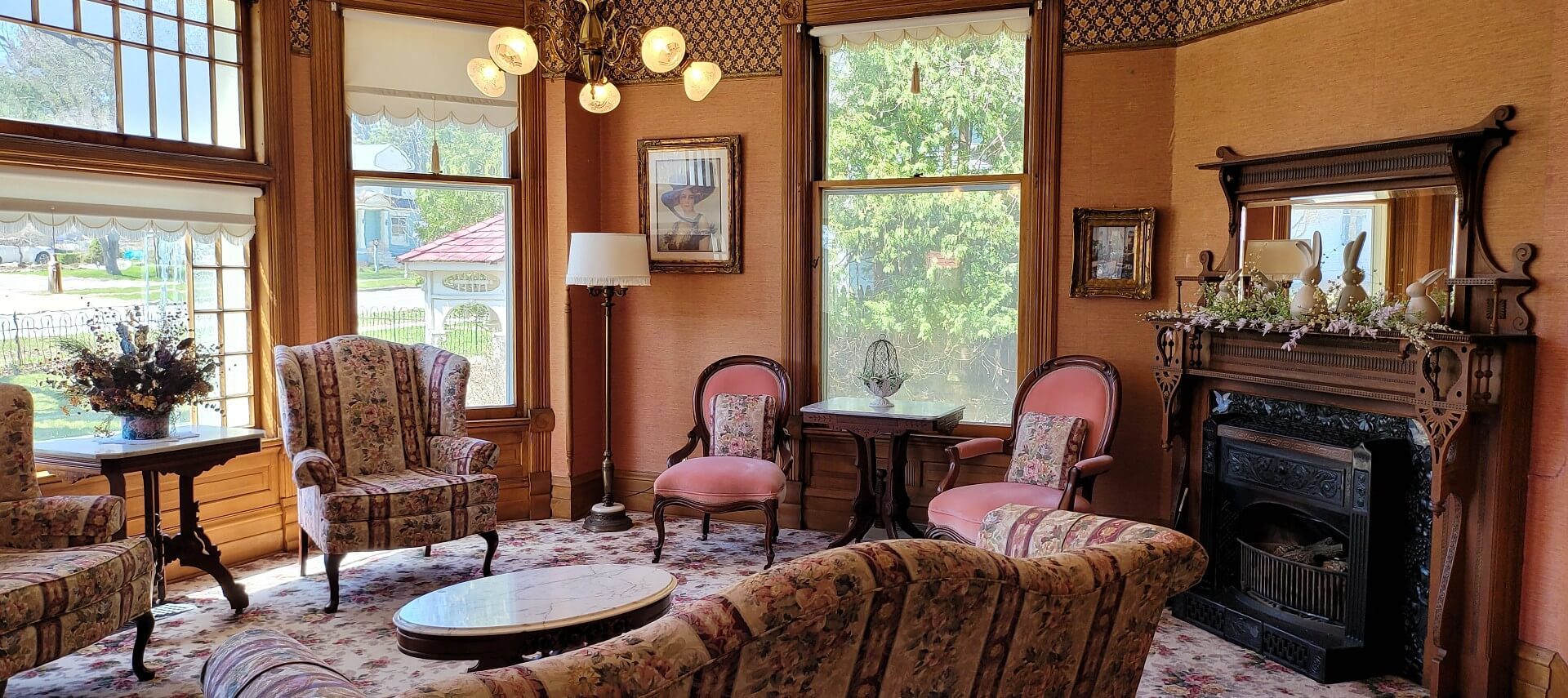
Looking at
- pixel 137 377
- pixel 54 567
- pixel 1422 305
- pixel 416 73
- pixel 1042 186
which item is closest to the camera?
pixel 54 567

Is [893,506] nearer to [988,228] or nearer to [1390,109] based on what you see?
[988,228]

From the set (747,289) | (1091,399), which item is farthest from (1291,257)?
(747,289)

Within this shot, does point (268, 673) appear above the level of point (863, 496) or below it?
above

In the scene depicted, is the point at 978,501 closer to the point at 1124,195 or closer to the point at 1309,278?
the point at 1309,278

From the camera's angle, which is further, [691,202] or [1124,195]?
[691,202]

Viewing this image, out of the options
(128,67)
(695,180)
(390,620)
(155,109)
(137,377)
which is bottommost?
(390,620)

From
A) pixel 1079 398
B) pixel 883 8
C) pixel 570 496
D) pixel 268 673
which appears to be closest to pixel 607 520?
pixel 570 496

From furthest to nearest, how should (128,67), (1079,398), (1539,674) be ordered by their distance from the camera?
(1079,398) → (128,67) → (1539,674)

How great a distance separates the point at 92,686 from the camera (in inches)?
137

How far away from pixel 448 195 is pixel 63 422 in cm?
208

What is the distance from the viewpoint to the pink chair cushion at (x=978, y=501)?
14.2 ft

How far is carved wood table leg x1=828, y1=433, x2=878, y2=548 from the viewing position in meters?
5.18

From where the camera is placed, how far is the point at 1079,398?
15.7 ft

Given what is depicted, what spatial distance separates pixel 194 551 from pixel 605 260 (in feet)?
7.37
